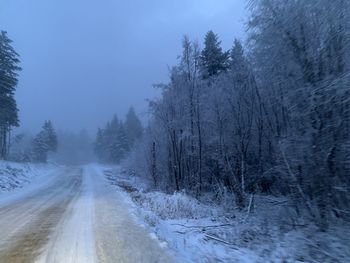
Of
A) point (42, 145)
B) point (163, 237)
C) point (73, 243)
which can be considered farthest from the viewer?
point (42, 145)

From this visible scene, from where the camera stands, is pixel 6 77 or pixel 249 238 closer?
pixel 249 238

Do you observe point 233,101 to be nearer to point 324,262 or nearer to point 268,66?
point 268,66

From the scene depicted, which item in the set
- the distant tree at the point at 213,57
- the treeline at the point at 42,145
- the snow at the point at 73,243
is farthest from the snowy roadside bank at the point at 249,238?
the treeline at the point at 42,145

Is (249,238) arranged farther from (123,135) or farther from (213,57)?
(123,135)

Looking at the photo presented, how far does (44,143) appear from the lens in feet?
257

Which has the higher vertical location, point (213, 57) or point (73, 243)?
point (213, 57)

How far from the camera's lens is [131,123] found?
84125 millimetres

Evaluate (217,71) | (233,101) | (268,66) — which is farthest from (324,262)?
(217,71)

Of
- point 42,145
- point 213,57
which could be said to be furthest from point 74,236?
point 42,145

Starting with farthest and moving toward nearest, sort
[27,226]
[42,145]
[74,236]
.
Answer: [42,145] → [27,226] → [74,236]

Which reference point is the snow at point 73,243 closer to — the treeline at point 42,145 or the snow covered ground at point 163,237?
the snow covered ground at point 163,237

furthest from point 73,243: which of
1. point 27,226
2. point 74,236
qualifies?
point 27,226

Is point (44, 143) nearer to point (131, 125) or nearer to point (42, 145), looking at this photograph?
point (42, 145)

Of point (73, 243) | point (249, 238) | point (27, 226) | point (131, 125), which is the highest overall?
point (131, 125)
